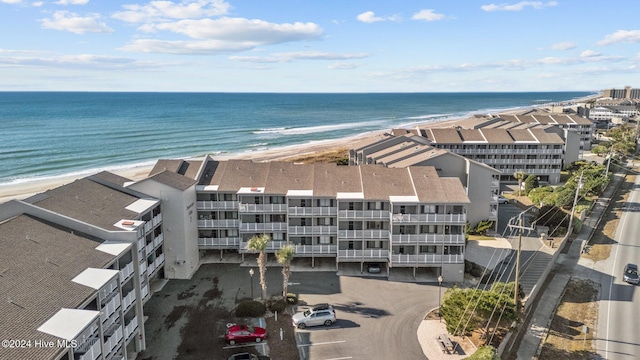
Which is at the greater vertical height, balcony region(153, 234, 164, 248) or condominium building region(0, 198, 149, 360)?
condominium building region(0, 198, 149, 360)

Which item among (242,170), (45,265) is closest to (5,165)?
(242,170)

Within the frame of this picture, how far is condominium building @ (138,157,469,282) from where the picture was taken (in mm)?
42594

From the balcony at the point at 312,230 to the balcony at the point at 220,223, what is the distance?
6.17m

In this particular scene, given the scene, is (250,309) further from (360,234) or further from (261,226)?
(360,234)

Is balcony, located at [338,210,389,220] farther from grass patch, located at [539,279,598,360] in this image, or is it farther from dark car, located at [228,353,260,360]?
dark car, located at [228,353,260,360]

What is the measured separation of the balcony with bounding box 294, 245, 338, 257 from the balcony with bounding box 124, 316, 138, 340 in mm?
18106

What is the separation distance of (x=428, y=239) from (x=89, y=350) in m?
30.2

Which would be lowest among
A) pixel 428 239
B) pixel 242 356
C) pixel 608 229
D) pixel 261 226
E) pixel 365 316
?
pixel 365 316

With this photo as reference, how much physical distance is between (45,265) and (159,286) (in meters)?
16.9

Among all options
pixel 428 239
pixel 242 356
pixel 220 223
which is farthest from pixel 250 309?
pixel 428 239

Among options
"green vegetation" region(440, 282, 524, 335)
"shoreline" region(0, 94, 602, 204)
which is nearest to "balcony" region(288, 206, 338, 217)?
"green vegetation" region(440, 282, 524, 335)

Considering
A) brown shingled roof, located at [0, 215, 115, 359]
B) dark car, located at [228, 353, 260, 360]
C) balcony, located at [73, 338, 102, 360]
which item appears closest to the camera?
brown shingled roof, located at [0, 215, 115, 359]

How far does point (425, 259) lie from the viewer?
4294 centimetres

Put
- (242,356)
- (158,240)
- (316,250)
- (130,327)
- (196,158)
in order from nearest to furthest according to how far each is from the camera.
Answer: (242,356)
(130,327)
(158,240)
(316,250)
(196,158)
